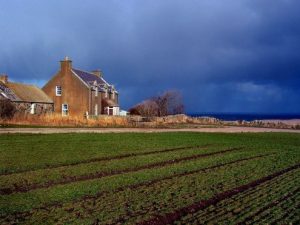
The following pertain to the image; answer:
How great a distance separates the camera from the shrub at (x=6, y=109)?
181ft

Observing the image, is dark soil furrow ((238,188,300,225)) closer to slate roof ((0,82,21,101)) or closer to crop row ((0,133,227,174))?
crop row ((0,133,227,174))

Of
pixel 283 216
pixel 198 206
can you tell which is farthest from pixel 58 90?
pixel 283 216

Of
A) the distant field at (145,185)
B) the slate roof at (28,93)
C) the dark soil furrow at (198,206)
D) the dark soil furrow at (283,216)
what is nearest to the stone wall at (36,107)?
the slate roof at (28,93)

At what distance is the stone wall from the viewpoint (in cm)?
6412

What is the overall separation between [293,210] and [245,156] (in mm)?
13043

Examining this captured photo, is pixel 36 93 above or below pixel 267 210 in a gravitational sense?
above

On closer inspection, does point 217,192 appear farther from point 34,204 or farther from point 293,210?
point 34,204

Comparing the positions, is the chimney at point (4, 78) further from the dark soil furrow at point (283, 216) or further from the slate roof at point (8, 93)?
the dark soil furrow at point (283, 216)

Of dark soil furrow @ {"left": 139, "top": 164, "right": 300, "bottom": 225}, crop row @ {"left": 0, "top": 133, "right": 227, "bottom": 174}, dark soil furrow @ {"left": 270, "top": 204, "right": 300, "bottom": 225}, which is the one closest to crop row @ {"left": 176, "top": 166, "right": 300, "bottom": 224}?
dark soil furrow @ {"left": 139, "top": 164, "right": 300, "bottom": 225}

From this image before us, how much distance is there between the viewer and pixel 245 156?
25.3 meters

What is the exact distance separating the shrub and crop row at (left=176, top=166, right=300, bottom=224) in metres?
44.6

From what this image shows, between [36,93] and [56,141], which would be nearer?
[56,141]

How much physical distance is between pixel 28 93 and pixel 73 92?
720 cm

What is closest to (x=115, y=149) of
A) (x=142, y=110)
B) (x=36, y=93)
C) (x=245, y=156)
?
(x=245, y=156)
